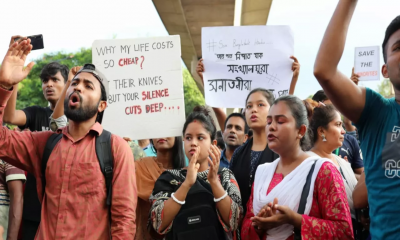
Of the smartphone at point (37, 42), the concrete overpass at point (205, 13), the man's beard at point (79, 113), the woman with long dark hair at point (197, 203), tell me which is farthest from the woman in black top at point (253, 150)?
the concrete overpass at point (205, 13)

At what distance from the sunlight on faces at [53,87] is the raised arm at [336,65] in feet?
11.0

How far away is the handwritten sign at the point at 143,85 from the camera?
455 centimetres

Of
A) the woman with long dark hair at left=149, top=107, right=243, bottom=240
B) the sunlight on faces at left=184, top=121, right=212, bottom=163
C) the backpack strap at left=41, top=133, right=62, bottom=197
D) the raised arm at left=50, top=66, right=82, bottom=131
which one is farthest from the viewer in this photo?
the raised arm at left=50, top=66, right=82, bottom=131

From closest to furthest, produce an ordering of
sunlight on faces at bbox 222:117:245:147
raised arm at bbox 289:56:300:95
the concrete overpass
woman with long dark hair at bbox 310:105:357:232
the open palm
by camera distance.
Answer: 1. the open palm
2. woman with long dark hair at bbox 310:105:357:232
3. raised arm at bbox 289:56:300:95
4. sunlight on faces at bbox 222:117:245:147
5. the concrete overpass

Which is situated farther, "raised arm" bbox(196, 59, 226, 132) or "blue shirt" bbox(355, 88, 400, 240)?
"raised arm" bbox(196, 59, 226, 132)

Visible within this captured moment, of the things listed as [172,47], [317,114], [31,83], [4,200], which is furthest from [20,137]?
[31,83]

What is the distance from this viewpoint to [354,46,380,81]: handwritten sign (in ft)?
32.0

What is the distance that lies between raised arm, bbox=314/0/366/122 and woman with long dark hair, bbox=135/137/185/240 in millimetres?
2454

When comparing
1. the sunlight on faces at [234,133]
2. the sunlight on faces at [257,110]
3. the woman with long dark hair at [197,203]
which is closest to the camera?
the woman with long dark hair at [197,203]

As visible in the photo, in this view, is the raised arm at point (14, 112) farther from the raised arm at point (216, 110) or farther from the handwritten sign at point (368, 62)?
the handwritten sign at point (368, 62)

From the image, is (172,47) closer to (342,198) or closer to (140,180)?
(140,180)

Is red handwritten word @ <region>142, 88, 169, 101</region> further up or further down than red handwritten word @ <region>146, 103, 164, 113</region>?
further up

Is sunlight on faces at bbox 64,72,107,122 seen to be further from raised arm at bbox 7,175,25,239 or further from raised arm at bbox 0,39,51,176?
raised arm at bbox 7,175,25,239

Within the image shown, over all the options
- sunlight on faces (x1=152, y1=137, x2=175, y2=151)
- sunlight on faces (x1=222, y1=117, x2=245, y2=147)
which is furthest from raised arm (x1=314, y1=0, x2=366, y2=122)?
sunlight on faces (x1=222, y1=117, x2=245, y2=147)
